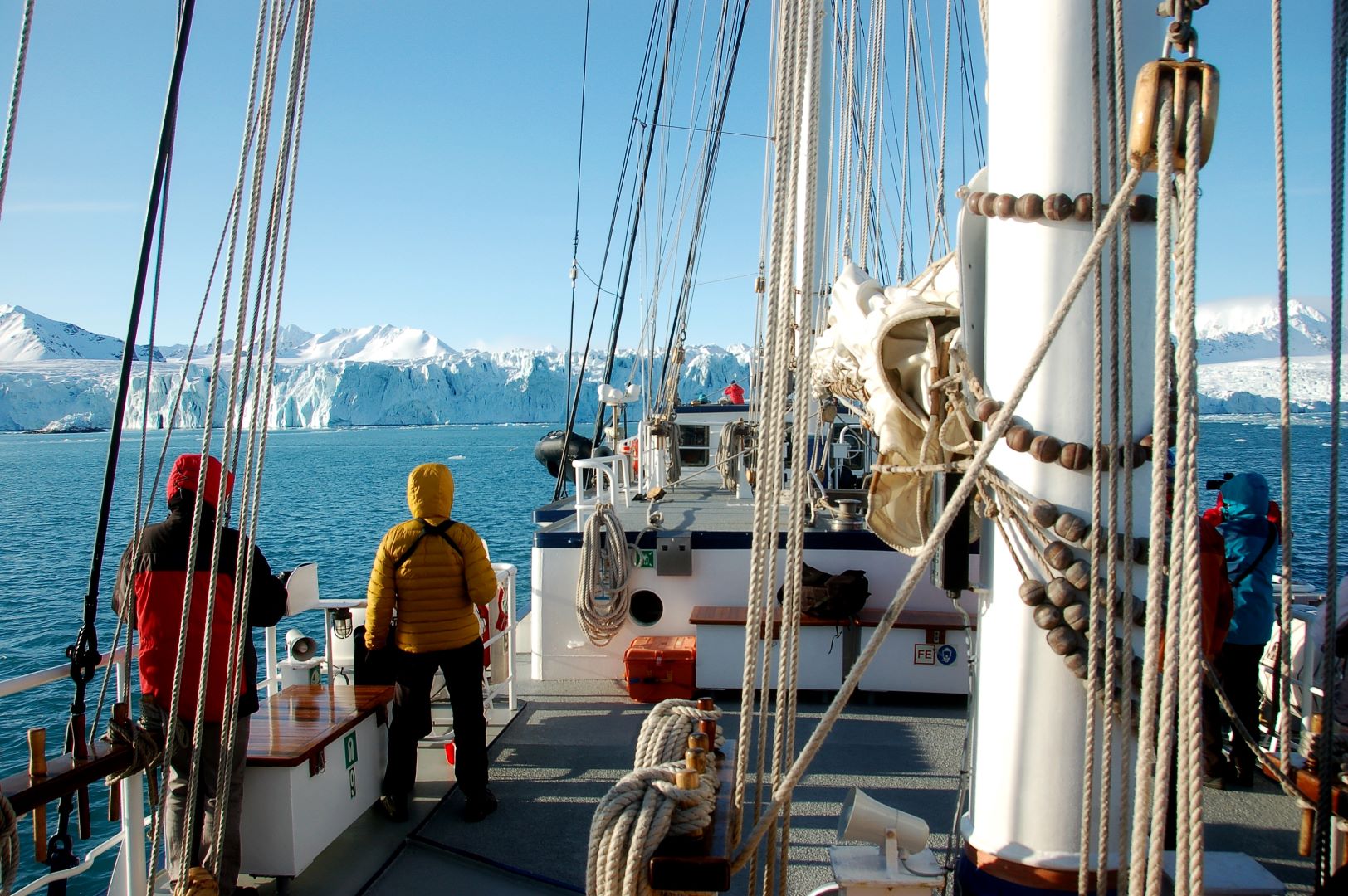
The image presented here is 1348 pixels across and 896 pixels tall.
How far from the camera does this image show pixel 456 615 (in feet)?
12.5

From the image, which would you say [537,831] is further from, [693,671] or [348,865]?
[693,671]

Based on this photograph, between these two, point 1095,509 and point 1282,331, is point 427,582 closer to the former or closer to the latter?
point 1095,509

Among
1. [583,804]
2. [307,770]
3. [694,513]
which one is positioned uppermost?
[694,513]

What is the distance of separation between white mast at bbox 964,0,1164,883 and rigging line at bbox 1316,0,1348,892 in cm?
30

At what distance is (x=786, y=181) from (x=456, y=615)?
2.54 m

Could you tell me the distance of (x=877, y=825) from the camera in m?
2.14

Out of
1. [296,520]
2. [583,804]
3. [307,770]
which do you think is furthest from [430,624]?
[296,520]

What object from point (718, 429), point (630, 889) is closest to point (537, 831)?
point (630, 889)

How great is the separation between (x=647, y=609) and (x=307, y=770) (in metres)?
3.03

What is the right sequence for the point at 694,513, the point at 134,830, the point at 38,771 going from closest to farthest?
1. the point at 38,771
2. the point at 134,830
3. the point at 694,513

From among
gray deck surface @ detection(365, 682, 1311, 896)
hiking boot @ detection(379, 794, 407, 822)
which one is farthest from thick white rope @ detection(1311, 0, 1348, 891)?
hiking boot @ detection(379, 794, 407, 822)

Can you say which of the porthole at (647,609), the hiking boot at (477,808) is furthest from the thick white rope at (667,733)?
the porthole at (647,609)

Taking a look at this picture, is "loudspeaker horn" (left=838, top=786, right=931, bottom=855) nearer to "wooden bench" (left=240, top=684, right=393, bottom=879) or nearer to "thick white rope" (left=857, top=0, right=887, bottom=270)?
"wooden bench" (left=240, top=684, right=393, bottom=879)

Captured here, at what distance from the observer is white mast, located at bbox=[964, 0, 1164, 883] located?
1.83 metres
